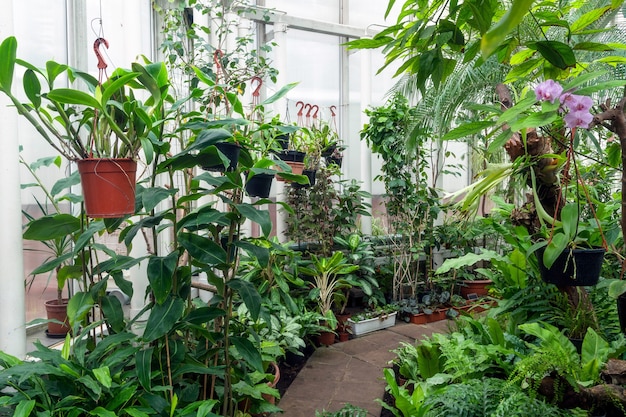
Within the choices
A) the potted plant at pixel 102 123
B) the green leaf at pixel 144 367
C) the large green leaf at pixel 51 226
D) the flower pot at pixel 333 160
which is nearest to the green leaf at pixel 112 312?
the green leaf at pixel 144 367

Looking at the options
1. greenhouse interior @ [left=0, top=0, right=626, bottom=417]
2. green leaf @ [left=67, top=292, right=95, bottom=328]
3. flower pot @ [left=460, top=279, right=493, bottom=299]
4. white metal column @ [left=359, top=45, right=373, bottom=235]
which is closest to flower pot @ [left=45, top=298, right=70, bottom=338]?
greenhouse interior @ [left=0, top=0, right=626, bottom=417]

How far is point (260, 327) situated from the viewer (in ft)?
8.92

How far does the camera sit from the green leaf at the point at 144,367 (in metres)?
1.61

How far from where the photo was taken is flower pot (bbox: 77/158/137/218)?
1440 mm

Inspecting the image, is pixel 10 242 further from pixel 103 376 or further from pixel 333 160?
pixel 333 160

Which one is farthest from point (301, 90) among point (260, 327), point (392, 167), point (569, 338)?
point (569, 338)

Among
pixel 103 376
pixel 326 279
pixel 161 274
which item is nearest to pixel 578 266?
pixel 161 274

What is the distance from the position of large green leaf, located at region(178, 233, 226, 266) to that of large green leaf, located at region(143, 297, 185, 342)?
7.2 inches

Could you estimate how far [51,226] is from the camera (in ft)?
5.76

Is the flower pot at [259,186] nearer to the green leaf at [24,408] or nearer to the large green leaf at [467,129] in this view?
the green leaf at [24,408]

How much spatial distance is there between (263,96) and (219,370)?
3321 mm

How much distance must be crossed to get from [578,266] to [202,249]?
4.23 ft

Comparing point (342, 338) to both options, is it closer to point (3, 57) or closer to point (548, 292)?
point (548, 292)

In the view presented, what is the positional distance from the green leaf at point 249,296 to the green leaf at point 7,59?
3.13ft
